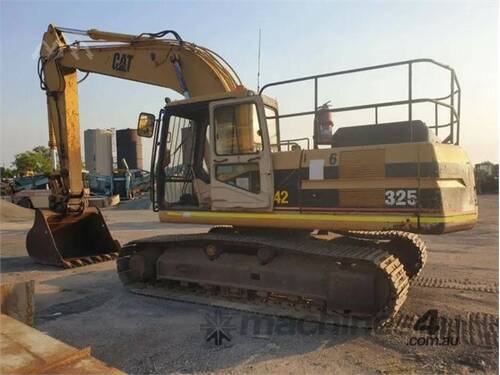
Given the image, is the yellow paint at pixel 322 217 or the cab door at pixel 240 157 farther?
the cab door at pixel 240 157

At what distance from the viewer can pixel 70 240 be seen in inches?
372

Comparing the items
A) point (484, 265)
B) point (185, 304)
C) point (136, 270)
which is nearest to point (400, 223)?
point (185, 304)

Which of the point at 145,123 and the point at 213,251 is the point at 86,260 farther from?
the point at 213,251

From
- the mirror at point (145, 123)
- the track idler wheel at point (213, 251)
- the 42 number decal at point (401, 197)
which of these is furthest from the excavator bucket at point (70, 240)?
the 42 number decal at point (401, 197)

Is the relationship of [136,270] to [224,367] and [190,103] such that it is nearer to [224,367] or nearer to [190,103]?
[190,103]

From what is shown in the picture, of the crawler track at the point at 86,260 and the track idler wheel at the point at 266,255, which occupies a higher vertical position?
the track idler wheel at the point at 266,255

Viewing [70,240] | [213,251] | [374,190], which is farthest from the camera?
[70,240]

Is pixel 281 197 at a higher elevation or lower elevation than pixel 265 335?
higher

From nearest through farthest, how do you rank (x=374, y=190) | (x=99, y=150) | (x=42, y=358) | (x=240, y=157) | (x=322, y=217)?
(x=42, y=358), (x=374, y=190), (x=322, y=217), (x=240, y=157), (x=99, y=150)

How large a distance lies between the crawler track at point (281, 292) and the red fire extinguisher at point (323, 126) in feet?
4.49

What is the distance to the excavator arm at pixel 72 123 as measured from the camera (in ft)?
26.3

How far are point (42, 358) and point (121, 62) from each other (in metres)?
6.46

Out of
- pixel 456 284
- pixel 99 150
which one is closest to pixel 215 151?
pixel 456 284

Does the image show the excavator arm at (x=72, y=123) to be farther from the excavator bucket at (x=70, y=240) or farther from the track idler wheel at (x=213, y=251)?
the track idler wheel at (x=213, y=251)
